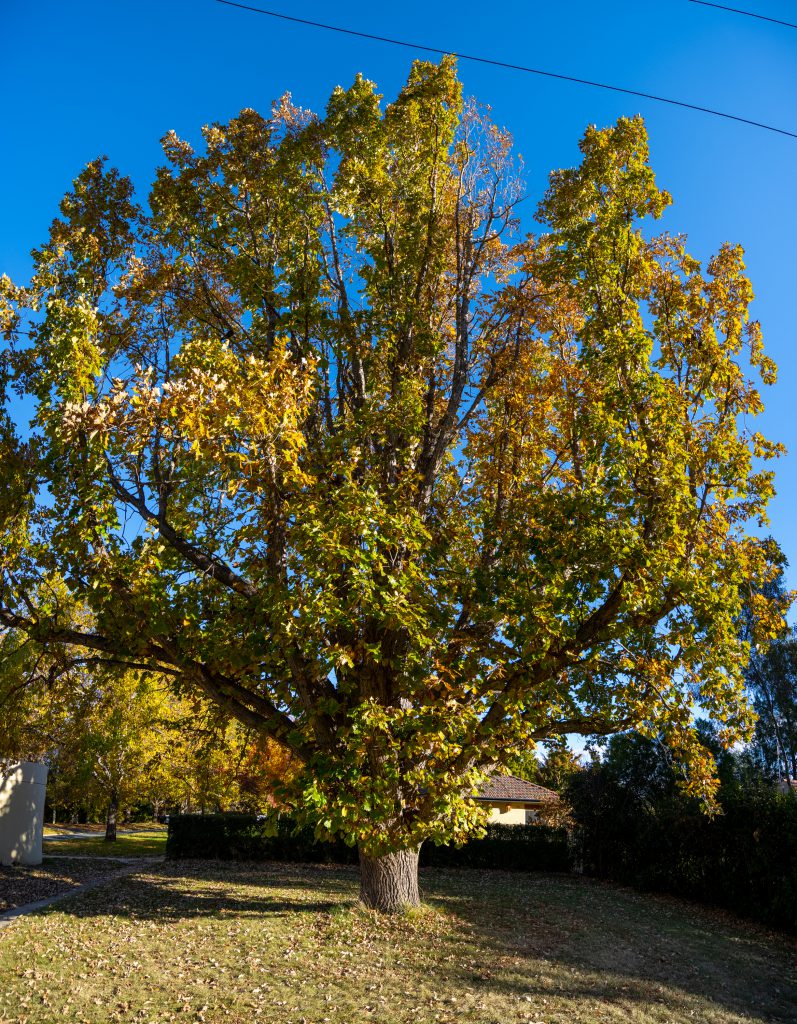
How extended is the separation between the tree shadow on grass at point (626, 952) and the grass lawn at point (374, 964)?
1.4 inches

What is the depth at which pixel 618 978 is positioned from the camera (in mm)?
7754

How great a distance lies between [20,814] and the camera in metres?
18.9

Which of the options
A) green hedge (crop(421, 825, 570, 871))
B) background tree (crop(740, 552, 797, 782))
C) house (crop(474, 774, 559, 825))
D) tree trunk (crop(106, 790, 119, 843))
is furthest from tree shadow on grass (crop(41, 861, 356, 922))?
background tree (crop(740, 552, 797, 782))

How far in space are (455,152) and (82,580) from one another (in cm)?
900

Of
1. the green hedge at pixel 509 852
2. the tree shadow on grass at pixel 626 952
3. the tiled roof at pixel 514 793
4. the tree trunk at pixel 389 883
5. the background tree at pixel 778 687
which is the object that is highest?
the background tree at pixel 778 687

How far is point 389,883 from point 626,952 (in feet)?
10.7

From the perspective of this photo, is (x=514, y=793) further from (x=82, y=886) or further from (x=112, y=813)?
(x=82, y=886)

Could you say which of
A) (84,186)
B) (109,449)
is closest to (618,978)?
(109,449)

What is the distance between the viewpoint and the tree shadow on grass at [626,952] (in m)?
7.30

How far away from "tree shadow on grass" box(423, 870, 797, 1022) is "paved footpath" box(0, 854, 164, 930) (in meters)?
6.59

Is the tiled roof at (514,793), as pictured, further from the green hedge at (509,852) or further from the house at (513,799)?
the green hedge at (509,852)

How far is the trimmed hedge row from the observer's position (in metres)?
21.9

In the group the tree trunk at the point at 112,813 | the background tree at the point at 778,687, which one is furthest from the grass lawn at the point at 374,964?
the background tree at the point at 778,687

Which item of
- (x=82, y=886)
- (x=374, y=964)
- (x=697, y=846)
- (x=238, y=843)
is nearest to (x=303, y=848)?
(x=238, y=843)
